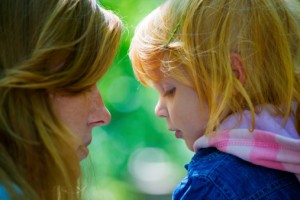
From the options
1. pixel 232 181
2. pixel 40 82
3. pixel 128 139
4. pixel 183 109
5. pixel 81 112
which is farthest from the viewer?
pixel 128 139

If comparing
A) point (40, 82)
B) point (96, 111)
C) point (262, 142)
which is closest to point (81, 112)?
point (96, 111)

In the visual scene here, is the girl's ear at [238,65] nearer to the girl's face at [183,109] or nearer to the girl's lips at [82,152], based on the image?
the girl's face at [183,109]

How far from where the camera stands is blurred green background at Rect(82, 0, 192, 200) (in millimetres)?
3332

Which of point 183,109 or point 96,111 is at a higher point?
point 96,111

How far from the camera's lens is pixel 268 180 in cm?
174

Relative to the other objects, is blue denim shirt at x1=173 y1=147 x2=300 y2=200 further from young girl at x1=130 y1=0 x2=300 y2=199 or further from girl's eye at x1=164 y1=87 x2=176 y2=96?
girl's eye at x1=164 y1=87 x2=176 y2=96

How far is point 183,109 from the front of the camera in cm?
182

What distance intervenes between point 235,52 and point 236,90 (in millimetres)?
94

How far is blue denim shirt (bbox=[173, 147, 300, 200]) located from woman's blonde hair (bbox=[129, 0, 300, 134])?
0.10 m

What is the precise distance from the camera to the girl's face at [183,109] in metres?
1.81

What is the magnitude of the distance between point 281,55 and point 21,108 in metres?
0.69

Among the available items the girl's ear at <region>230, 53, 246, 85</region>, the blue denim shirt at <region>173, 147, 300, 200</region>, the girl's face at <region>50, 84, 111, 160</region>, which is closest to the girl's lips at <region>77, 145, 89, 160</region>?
the girl's face at <region>50, 84, 111, 160</region>

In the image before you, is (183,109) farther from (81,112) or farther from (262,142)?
(81,112)

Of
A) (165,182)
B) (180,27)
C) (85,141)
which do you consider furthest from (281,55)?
(165,182)
